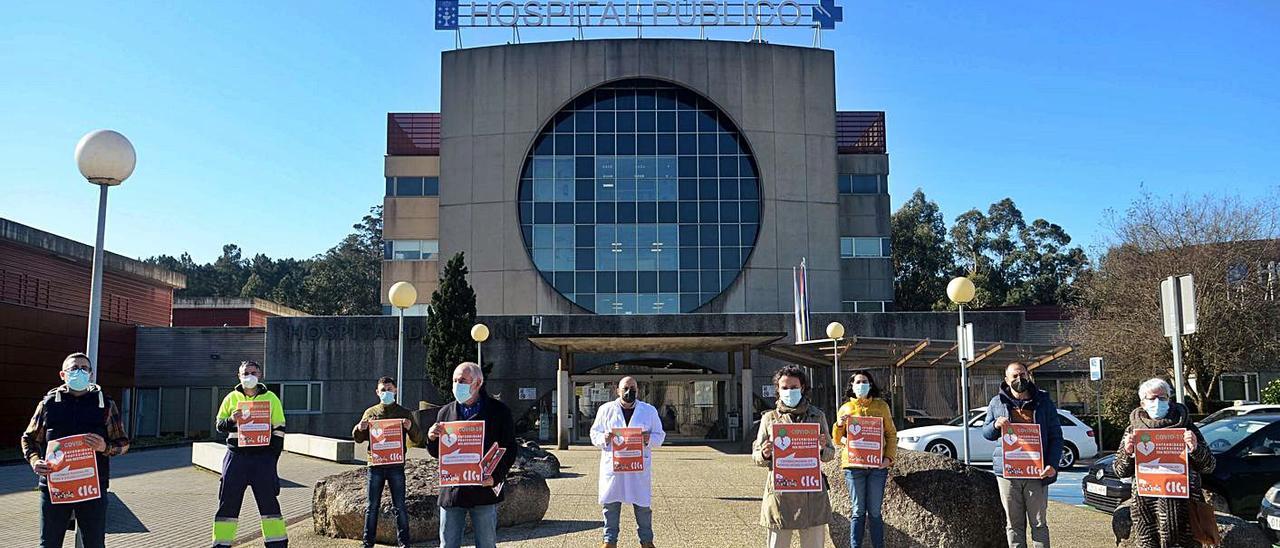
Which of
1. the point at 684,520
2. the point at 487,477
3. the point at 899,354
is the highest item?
the point at 899,354

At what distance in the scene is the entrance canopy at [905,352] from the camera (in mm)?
26406

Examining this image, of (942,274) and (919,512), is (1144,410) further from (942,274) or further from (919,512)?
(942,274)

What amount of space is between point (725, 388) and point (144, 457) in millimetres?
17178

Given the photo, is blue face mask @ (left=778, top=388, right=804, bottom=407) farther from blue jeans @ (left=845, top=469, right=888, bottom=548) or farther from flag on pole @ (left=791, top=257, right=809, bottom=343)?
flag on pole @ (left=791, top=257, right=809, bottom=343)

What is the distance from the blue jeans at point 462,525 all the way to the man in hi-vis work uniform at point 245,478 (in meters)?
1.98

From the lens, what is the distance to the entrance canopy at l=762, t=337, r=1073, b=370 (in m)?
26.4

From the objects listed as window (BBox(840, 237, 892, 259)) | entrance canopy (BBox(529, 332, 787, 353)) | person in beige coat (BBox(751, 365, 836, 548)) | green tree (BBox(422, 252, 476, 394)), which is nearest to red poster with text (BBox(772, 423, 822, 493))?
person in beige coat (BBox(751, 365, 836, 548))

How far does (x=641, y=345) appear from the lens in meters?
29.5

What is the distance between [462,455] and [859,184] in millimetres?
42989

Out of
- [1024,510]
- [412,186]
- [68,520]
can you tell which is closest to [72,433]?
[68,520]

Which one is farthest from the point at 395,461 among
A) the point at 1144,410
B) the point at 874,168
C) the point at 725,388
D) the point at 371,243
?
the point at 371,243

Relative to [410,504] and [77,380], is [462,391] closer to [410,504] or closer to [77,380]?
[77,380]

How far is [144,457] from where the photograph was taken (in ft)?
84.7

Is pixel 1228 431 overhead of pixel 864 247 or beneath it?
beneath
